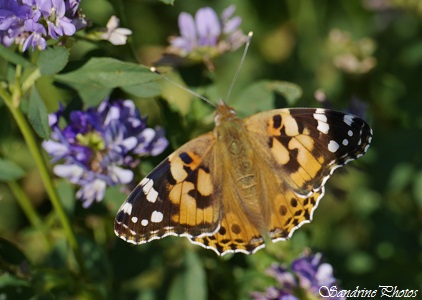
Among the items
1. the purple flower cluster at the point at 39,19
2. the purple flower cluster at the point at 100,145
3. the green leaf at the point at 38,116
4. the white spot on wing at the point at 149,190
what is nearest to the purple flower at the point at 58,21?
the purple flower cluster at the point at 39,19

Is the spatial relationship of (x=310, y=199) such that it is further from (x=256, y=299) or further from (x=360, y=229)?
(x=360, y=229)

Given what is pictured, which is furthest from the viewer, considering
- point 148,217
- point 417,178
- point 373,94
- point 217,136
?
point 373,94

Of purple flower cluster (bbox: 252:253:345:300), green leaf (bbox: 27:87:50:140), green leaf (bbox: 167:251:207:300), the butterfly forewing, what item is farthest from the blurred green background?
the butterfly forewing

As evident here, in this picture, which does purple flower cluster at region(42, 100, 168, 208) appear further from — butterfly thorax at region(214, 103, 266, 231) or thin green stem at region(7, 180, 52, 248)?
thin green stem at region(7, 180, 52, 248)

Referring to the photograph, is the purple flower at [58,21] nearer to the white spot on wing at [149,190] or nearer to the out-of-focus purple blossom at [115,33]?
the out-of-focus purple blossom at [115,33]

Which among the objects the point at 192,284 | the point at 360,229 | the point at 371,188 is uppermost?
the point at 192,284

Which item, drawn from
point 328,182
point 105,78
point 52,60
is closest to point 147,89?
point 105,78

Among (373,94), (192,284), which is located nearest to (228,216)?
(192,284)

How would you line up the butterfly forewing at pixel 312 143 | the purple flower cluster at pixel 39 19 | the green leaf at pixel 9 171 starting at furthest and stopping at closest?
the green leaf at pixel 9 171 < the butterfly forewing at pixel 312 143 < the purple flower cluster at pixel 39 19
